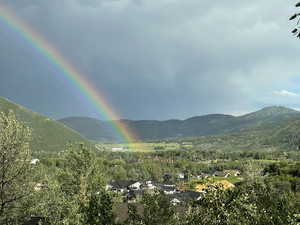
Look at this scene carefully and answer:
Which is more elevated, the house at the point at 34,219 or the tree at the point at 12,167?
the tree at the point at 12,167

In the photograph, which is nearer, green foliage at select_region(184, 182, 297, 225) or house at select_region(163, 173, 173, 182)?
green foliage at select_region(184, 182, 297, 225)

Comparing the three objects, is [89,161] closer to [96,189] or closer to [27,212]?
[96,189]

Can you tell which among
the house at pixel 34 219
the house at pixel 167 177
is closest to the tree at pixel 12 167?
the house at pixel 34 219

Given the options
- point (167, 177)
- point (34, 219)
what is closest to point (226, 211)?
point (34, 219)

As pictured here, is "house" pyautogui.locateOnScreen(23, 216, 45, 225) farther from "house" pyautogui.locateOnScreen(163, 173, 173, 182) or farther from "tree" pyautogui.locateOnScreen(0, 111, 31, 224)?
"house" pyautogui.locateOnScreen(163, 173, 173, 182)

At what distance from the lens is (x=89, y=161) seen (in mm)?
50812

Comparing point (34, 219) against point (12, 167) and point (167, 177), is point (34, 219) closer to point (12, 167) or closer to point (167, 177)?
point (12, 167)

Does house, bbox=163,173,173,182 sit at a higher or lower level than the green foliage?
lower

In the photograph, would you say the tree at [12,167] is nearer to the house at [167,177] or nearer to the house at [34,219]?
the house at [34,219]

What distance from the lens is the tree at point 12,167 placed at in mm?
26984

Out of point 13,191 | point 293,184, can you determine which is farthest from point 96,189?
point 293,184

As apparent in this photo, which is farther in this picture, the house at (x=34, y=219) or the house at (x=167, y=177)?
the house at (x=167, y=177)

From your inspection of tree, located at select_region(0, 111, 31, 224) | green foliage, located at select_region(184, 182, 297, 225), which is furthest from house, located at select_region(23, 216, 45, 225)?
green foliage, located at select_region(184, 182, 297, 225)

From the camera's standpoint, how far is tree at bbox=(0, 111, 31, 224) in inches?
1062
